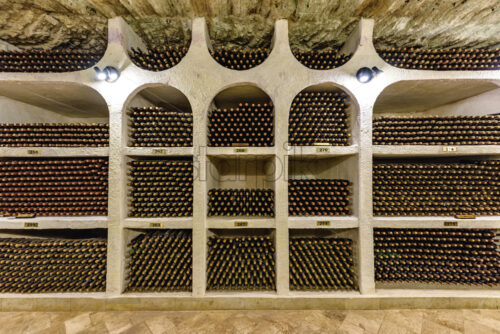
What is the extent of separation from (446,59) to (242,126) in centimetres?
256

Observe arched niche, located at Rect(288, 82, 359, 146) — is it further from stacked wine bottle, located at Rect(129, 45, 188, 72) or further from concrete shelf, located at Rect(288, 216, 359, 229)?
stacked wine bottle, located at Rect(129, 45, 188, 72)

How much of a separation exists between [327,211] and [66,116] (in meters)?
4.54

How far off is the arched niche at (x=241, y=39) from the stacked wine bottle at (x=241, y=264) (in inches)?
84.4

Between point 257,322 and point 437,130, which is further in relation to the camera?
point 437,130

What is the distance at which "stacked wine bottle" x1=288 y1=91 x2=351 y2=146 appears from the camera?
224 centimetres

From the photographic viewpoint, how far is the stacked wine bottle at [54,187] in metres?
2.20

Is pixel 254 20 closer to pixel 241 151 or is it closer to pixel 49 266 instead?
pixel 241 151

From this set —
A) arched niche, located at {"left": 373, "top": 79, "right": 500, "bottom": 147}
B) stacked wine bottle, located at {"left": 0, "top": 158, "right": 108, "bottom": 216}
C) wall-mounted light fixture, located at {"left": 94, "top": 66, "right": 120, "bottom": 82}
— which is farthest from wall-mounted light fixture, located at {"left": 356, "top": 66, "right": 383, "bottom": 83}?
stacked wine bottle, located at {"left": 0, "top": 158, "right": 108, "bottom": 216}

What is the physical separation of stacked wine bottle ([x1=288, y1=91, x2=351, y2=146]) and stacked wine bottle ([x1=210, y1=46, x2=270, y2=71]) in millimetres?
669

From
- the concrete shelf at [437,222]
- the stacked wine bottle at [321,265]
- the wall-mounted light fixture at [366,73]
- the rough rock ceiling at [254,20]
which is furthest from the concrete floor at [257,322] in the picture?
the rough rock ceiling at [254,20]

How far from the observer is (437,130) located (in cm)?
221

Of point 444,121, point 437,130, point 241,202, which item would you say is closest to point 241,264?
point 241,202

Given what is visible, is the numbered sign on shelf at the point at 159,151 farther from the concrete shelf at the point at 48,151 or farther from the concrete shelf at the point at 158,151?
the concrete shelf at the point at 48,151

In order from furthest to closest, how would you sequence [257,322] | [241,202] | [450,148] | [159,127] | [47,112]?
1. [47,112]
2. [241,202]
3. [159,127]
4. [450,148]
5. [257,322]
